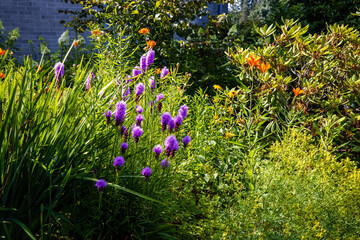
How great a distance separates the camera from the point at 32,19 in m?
8.02

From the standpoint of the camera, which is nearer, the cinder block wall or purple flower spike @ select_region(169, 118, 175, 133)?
purple flower spike @ select_region(169, 118, 175, 133)

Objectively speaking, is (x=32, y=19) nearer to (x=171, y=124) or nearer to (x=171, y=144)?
(x=171, y=124)

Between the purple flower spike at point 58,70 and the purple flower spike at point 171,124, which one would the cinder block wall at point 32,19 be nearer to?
the purple flower spike at point 58,70

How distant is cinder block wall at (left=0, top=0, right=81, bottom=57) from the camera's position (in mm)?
7930

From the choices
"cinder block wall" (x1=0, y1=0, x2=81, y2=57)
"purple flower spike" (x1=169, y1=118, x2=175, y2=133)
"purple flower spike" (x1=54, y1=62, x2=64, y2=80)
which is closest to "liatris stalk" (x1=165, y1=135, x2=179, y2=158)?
"purple flower spike" (x1=169, y1=118, x2=175, y2=133)

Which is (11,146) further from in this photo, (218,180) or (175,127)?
(218,180)

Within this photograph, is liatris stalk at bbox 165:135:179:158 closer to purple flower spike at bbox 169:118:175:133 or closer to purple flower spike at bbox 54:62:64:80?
purple flower spike at bbox 169:118:175:133

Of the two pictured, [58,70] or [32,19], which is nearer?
[58,70]

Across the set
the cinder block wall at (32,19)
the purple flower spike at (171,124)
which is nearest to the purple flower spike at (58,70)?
the purple flower spike at (171,124)

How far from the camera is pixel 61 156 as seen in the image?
1.72 metres

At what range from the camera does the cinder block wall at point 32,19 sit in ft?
26.0

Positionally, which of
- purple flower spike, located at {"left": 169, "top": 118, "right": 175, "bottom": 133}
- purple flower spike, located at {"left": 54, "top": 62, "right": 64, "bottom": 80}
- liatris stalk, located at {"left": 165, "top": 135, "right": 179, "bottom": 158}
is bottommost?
liatris stalk, located at {"left": 165, "top": 135, "right": 179, "bottom": 158}

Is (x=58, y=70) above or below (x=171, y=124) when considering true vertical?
above

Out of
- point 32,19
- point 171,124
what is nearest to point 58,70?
point 171,124
